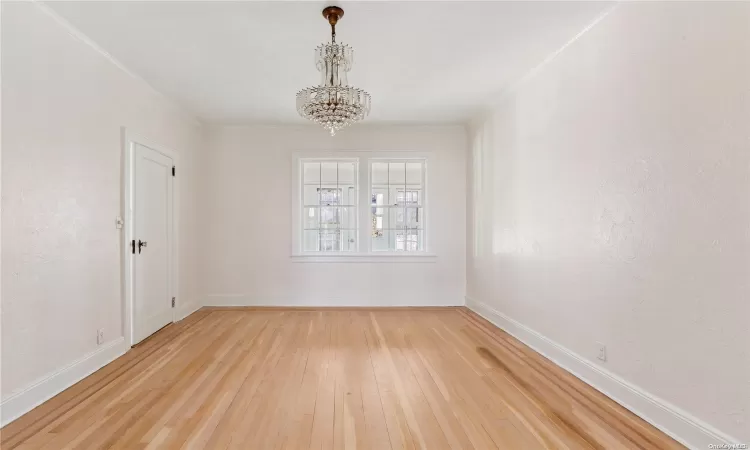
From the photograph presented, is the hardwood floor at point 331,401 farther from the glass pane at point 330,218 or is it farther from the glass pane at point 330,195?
the glass pane at point 330,195

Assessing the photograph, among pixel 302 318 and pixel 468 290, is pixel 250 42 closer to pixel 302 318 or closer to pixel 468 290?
pixel 302 318

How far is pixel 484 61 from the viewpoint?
3.52 metres

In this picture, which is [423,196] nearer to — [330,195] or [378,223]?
[378,223]

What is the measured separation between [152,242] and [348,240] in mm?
2686

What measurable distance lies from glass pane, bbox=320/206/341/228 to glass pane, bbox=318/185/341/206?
0.15 m

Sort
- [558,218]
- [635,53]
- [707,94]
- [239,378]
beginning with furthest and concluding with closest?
[558,218], [239,378], [635,53], [707,94]

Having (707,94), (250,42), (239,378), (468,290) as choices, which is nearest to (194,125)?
(250,42)

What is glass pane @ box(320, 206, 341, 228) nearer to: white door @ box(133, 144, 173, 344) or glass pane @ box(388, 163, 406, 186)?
glass pane @ box(388, 163, 406, 186)

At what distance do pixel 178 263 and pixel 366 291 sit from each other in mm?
2603

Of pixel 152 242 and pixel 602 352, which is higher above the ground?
pixel 152 242

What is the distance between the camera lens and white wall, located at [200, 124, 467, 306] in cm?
570

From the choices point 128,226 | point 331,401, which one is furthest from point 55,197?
point 331,401

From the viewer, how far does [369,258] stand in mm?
5773

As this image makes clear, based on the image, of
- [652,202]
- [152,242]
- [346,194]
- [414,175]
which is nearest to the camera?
[652,202]
